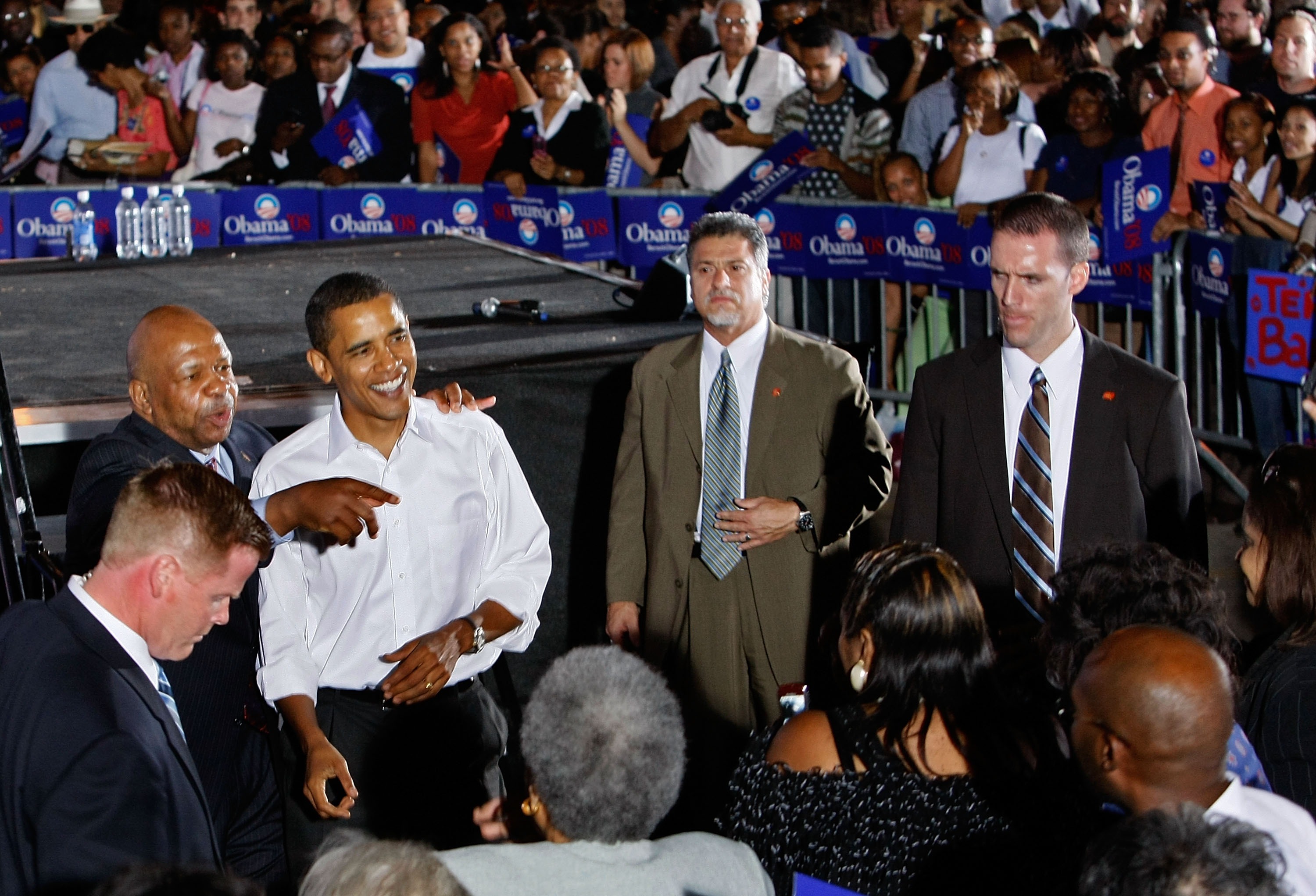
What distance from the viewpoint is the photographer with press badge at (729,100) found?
32.3ft

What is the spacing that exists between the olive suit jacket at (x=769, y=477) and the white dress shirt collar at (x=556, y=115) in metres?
6.50

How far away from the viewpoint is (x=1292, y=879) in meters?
2.42

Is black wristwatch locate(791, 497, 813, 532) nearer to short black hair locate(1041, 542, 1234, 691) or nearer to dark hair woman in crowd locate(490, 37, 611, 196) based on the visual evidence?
Result: short black hair locate(1041, 542, 1234, 691)

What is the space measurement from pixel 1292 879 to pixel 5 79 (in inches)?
530

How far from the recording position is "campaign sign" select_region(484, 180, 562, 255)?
36.1 ft

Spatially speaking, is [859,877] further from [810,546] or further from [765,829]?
[810,546]

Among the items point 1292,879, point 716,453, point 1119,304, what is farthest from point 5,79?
point 1292,879

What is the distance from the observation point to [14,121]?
504 inches

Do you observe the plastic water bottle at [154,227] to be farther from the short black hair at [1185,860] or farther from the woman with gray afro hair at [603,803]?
the short black hair at [1185,860]

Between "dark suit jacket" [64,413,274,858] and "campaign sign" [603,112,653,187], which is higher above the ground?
"campaign sign" [603,112,653,187]

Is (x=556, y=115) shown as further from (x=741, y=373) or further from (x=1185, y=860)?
(x=1185, y=860)

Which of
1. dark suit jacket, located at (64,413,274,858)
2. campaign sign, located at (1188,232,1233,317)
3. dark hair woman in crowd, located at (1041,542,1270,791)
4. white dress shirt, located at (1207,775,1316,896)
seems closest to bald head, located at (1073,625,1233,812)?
white dress shirt, located at (1207,775,1316,896)

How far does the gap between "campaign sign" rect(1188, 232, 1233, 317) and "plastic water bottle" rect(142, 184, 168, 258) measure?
6460 millimetres

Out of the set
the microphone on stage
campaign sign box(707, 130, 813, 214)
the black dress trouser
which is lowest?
the black dress trouser
